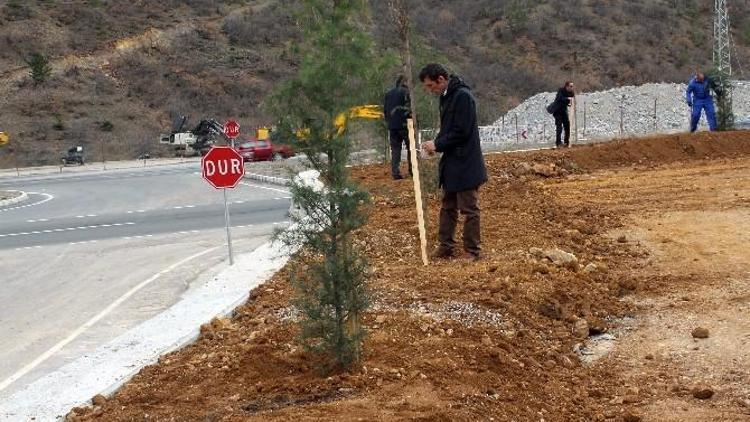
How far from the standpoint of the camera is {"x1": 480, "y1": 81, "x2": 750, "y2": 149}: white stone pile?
32188 mm

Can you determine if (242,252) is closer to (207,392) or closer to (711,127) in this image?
(207,392)

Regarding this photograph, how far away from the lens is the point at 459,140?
27.3ft

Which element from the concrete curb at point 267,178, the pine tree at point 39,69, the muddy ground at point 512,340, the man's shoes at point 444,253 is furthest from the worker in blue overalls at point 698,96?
the pine tree at point 39,69

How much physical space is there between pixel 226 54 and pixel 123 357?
5312cm

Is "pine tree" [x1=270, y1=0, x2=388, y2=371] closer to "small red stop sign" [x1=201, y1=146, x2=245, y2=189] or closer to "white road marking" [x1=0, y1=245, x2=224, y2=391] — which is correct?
"white road marking" [x1=0, y1=245, x2=224, y2=391]

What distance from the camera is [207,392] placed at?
5270mm

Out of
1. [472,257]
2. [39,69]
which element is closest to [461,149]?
[472,257]

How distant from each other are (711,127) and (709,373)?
18.9m

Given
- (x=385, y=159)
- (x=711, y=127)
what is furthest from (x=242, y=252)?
(x=711, y=127)

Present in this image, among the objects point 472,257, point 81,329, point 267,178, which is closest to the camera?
point 472,257

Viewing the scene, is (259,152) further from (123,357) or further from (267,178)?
(123,357)

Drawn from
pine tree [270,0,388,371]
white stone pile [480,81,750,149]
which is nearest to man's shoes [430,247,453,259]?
pine tree [270,0,388,371]

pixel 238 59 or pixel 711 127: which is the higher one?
pixel 238 59

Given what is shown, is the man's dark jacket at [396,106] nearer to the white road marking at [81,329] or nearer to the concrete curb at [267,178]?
the white road marking at [81,329]
